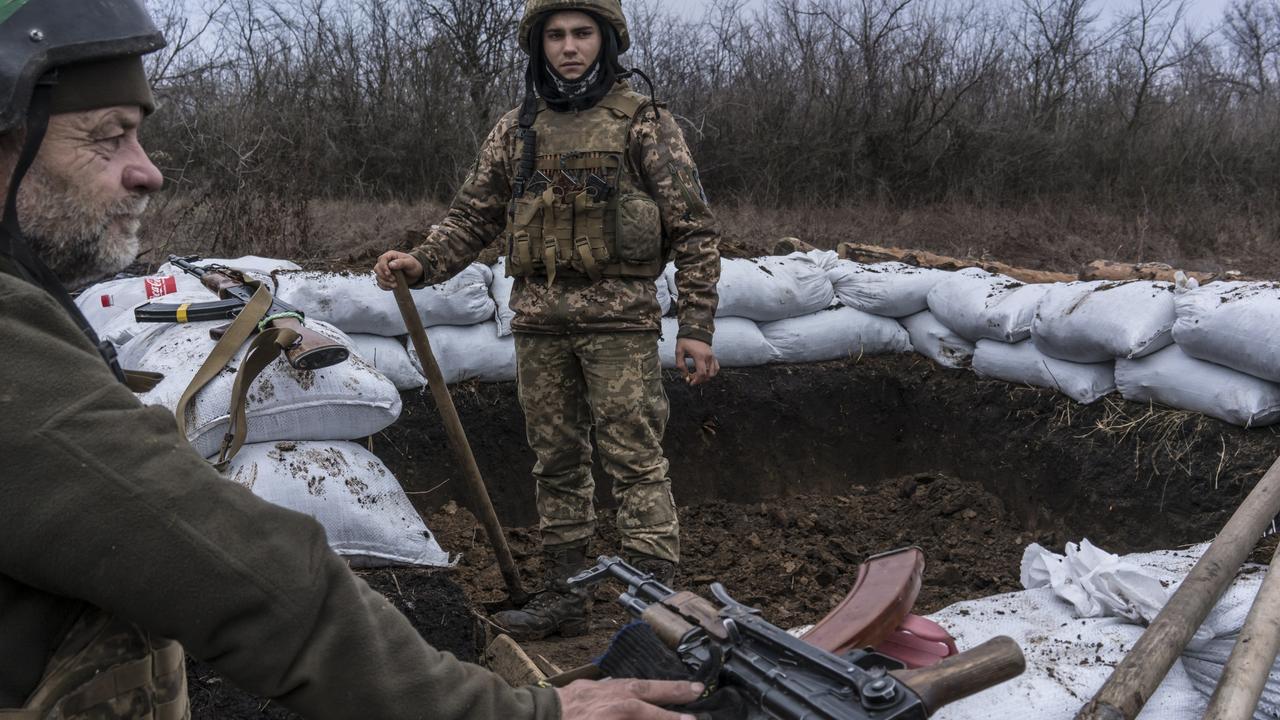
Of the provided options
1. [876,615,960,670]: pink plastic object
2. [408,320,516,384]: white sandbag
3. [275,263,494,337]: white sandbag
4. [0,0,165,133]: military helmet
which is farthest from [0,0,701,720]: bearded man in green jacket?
[408,320,516,384]: white sandbag

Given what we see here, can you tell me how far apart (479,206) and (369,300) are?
1052 mm

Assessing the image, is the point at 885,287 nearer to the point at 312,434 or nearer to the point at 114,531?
the point at 312,434

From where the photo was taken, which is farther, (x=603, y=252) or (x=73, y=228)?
(x=603, y=252)

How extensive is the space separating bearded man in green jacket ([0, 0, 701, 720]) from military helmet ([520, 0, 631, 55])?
6.58 ft

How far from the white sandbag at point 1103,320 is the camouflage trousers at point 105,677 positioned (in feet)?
12.7

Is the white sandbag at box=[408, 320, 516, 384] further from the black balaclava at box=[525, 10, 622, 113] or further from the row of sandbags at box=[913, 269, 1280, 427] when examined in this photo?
the row of sandbags at box=[913, 269, 1280, 427]

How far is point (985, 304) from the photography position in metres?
4.85

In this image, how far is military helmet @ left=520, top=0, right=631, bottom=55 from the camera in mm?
2980

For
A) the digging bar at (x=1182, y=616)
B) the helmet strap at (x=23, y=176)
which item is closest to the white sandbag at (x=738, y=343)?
the digging bar at (x=1182, y=616)

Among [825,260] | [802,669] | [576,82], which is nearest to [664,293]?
[825,260]

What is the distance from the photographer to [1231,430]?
3.81m

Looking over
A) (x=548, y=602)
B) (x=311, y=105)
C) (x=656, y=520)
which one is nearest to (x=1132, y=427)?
(x=656, y=520)

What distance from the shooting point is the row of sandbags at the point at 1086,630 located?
2.03 meters

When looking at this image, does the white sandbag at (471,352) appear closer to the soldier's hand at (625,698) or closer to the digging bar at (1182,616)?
the digging bar at (1182,616)
